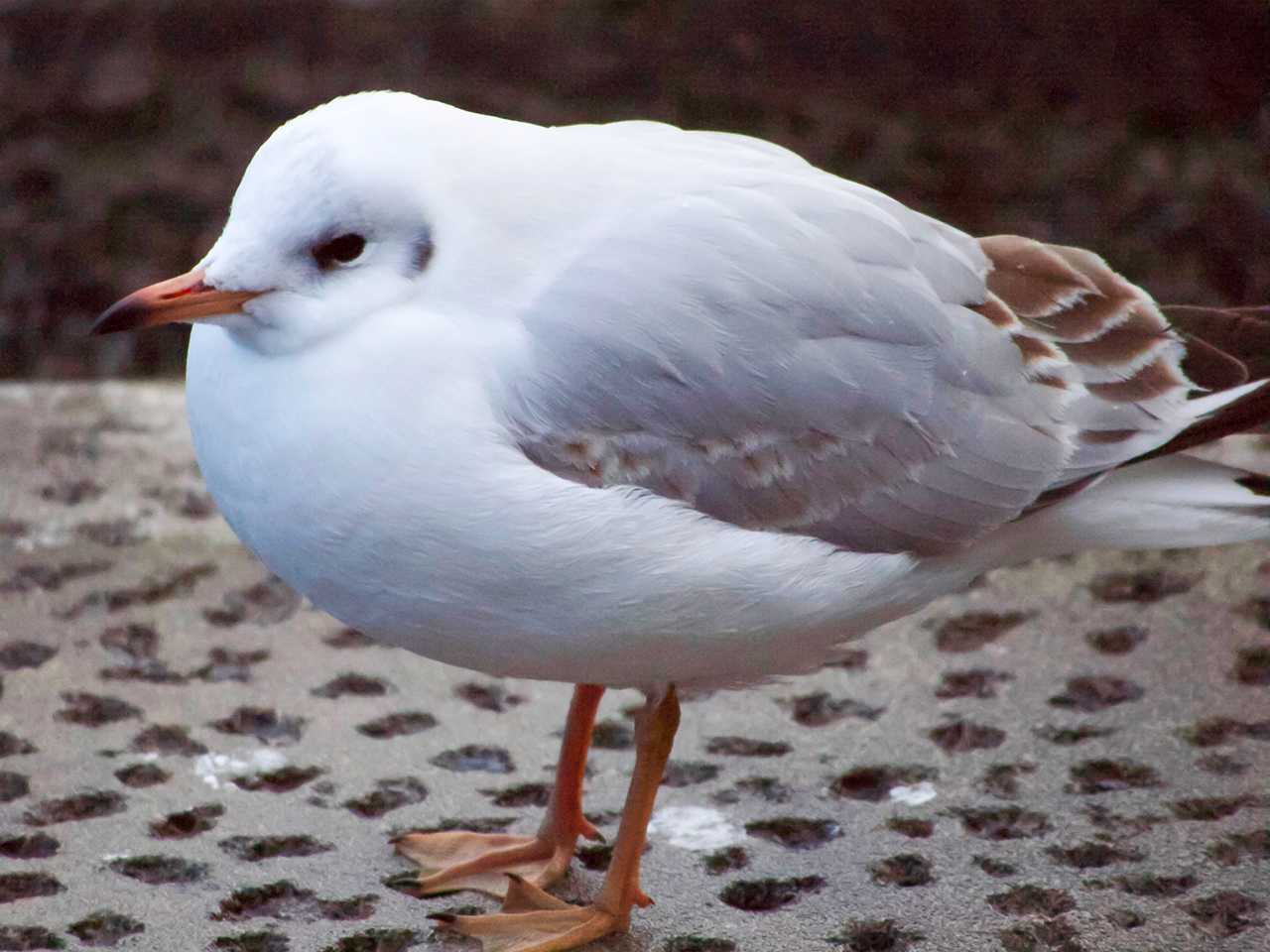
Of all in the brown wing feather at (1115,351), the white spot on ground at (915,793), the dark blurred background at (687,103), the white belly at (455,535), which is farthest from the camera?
the dark blurred background at (687,103)

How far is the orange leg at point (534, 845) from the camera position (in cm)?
226

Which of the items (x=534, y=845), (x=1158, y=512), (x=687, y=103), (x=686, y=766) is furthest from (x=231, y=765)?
(x=687, y=103)

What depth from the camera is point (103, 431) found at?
340cm

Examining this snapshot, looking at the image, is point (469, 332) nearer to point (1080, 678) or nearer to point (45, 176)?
point (1080, 678)

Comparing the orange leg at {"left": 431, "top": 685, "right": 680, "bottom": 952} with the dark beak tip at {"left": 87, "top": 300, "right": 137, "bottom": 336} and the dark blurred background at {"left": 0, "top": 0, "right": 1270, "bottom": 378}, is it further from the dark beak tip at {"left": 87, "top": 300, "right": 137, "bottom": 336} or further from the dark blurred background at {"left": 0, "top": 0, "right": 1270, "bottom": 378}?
the dark blurred background at {"left": 0, "top": 0, "right": 1270, "bottom": 378}

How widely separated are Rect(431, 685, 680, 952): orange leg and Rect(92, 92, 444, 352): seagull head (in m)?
0.61

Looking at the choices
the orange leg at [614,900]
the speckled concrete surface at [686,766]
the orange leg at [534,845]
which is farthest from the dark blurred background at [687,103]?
the orange leg at [614,900]

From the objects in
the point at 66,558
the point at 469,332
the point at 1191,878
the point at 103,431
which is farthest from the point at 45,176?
the point at 1191,878

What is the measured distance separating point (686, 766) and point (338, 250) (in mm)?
1015

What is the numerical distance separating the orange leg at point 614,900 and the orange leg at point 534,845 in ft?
0.36

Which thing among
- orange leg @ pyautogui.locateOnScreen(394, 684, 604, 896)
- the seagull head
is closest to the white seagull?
the seagull head

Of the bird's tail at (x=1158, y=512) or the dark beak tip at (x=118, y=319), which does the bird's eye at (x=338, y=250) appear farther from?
the bird's tail at (x=1158, y=512)

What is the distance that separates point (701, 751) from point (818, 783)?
0.62 ft

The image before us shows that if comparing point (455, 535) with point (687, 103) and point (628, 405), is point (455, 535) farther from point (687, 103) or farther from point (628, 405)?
point (687, 103)
